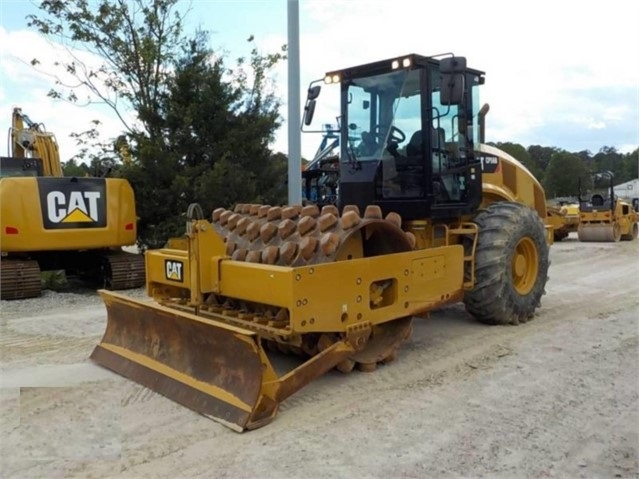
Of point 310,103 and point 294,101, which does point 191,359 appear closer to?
point 310,103

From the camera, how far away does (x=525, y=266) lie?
6375 millimetres

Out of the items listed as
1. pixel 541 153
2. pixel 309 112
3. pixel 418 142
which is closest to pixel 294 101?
pixel 309 112

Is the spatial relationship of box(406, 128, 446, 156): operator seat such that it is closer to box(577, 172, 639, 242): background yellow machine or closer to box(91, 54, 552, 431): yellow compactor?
box(91, 54, 552, 431): yellow compactor

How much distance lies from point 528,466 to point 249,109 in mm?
9824

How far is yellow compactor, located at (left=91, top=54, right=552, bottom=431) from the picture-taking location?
12.7 feet

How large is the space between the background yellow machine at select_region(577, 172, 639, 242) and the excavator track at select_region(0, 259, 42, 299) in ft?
47.5

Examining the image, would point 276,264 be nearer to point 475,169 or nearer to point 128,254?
point 475,169

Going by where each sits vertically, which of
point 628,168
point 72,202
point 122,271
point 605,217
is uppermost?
point 628,168

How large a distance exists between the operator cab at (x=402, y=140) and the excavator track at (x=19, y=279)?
185 inches

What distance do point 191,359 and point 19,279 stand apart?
193 inches

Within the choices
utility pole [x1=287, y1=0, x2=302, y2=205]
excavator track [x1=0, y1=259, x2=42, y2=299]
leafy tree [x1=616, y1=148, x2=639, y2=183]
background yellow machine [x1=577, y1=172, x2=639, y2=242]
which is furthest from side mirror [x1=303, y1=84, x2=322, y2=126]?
leafy tree [x1=616, y1=148, x2=639, y2=183]

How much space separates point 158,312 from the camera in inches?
174

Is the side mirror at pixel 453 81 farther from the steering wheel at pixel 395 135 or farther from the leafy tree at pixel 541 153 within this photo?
the leafy tree at pixel 541 153

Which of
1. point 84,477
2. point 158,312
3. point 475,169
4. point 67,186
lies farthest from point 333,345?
point 67,186
